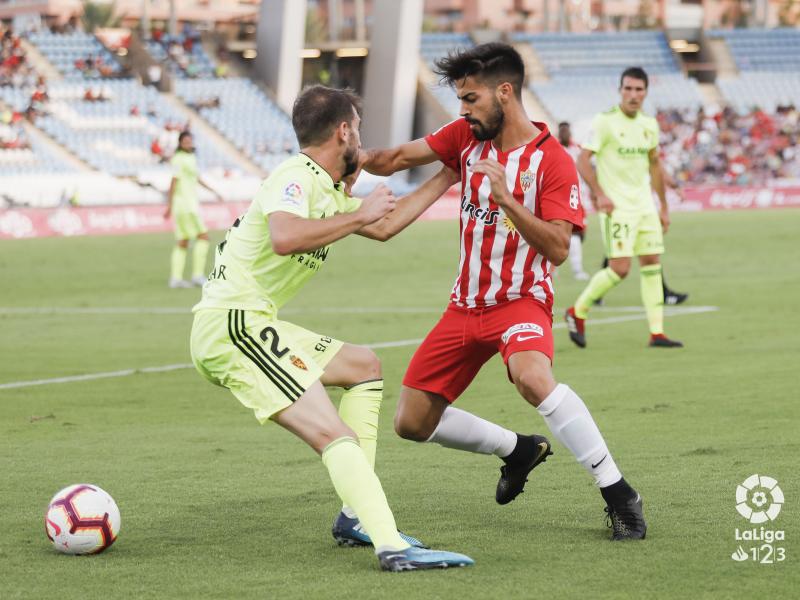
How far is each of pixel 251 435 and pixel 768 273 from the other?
46.5 ft

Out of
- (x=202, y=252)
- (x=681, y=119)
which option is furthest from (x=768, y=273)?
(x=681, y=119)

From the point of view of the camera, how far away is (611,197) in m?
12.9

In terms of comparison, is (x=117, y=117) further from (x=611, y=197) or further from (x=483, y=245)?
(x=483, y=245)

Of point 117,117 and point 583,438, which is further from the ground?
point 583,438

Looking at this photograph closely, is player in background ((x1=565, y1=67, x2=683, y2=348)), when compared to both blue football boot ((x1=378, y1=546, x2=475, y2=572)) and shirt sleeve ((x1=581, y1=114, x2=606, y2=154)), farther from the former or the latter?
blue football boot ((x1=378, y1=546, x2=475, y2=572))

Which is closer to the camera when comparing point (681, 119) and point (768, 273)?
point (768, 273)

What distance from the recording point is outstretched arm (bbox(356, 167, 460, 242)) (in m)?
5.65

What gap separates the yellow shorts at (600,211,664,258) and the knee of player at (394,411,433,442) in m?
6.86

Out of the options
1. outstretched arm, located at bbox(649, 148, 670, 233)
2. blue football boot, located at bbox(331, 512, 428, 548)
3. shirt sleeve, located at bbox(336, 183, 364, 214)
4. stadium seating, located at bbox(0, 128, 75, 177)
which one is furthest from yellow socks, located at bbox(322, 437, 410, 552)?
stadium seating, located at bbox(0, 128, 75, 177)

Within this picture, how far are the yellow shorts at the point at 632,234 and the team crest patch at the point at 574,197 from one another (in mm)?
6880

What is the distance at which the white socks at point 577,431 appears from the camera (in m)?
5.61

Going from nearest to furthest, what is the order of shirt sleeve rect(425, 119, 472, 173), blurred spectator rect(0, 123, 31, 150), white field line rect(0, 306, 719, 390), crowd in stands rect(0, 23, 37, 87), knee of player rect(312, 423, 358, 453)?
1. knee of player rect(312, 423, 358, 453)
2. shirt sleeve rect(425, 119, 472, 173)
3. white field line rect(0, 306, 719, 390)
4. blurred spectator rect(0, 123, 31, 150)
5. crowd in stands rect(0, 23, 37, 87)

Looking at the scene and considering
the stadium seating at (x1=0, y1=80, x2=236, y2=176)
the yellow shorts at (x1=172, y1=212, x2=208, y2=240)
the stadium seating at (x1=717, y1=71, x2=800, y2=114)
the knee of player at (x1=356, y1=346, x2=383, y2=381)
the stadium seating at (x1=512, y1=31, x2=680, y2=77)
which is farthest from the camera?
the stadium seating at (x1=512, y1=31, x2=680, y2=77)

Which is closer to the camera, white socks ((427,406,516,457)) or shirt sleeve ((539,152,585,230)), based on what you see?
shirt sleeve ((539,152,585,230))
